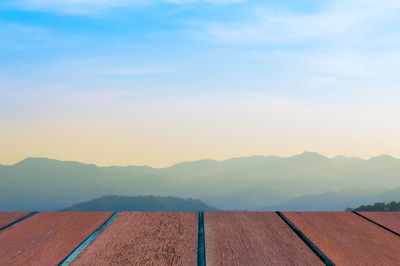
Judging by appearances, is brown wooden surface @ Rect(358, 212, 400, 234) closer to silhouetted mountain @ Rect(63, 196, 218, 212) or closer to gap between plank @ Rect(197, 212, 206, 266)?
gap between plank @ Rect(197, 212, 206, 266)

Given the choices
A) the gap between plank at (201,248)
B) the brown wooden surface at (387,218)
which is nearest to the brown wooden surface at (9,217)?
the gap between plank at (201,248)

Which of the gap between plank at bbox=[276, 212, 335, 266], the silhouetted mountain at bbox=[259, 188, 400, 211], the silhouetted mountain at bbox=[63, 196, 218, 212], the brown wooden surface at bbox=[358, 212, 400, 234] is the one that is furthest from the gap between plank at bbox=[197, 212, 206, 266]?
the silhouetted mountain at bbox=[259, 188, 400, 211]

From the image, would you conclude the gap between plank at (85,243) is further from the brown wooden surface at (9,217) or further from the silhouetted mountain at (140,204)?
the silhouetted mountain at (140,204)

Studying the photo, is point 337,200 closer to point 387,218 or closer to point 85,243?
point 387,218

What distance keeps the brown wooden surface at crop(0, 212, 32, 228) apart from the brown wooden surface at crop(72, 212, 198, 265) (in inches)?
26.7

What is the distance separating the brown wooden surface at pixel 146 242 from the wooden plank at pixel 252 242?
10 cm

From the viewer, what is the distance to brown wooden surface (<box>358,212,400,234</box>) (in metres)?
1.96

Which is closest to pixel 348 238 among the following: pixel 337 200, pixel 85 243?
pixel 85 243

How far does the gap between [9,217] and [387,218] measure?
2.50 m

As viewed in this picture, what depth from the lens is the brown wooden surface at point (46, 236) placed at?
146 centimetres

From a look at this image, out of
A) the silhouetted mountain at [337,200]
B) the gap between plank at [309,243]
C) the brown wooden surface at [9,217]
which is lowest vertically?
the silhouetted mountain at [337,200]

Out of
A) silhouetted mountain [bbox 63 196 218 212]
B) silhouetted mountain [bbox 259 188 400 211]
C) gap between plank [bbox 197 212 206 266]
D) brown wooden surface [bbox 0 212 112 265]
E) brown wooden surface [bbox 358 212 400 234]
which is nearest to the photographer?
gap between plank [bbox 197 212 206 266]

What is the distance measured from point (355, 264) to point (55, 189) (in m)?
209

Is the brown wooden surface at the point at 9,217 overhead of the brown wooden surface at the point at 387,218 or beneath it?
overhead
